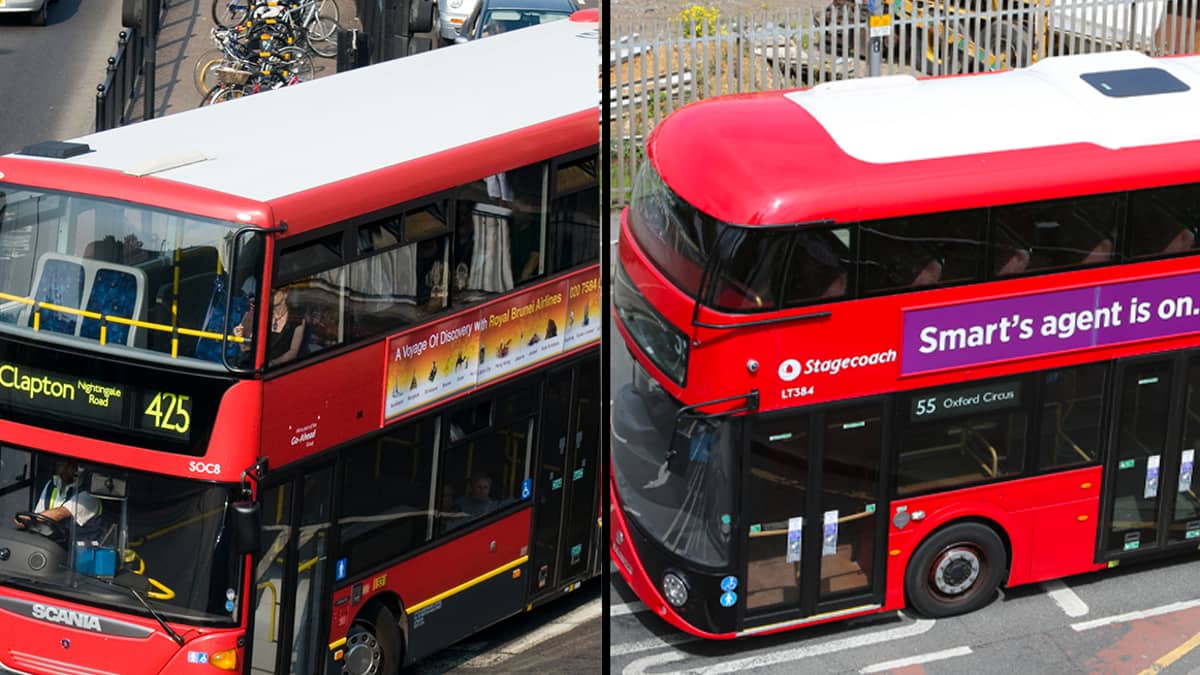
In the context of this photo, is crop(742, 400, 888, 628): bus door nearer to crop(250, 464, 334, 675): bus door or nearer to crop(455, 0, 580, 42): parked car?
crop(250, 464, 334, 675): bus door

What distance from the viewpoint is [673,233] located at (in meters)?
7.40

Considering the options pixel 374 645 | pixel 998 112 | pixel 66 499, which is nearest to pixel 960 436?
pixel 998 112

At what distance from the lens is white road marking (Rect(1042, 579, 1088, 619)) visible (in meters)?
8.60

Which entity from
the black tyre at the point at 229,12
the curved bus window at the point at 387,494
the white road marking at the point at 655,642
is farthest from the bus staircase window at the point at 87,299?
the black tyre at the point at 229,12

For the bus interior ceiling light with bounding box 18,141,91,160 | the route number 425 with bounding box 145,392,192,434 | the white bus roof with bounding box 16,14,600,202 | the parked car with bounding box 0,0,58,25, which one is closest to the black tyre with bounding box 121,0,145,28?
the parked car with bounding box 0,0,58,25

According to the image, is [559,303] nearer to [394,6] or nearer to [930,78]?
[930,78]

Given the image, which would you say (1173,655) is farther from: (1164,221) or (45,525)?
(45,525)

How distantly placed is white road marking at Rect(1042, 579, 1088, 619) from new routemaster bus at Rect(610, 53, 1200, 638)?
378 mm

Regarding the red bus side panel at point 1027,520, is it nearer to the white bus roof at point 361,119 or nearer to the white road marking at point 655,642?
the white road marking at point 655,642

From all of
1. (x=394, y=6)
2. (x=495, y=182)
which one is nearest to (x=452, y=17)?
(x=394, y=6)

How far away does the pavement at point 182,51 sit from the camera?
1410 cm

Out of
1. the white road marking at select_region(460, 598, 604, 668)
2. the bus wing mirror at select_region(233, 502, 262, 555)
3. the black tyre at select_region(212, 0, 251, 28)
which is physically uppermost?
the black tyre at select_region(212, 0, 251, 28)

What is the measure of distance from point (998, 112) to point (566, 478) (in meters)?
2.71

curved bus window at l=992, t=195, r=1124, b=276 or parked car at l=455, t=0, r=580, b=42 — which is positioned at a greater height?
curved bus window at l=992, t=195, r=1124, b=276
